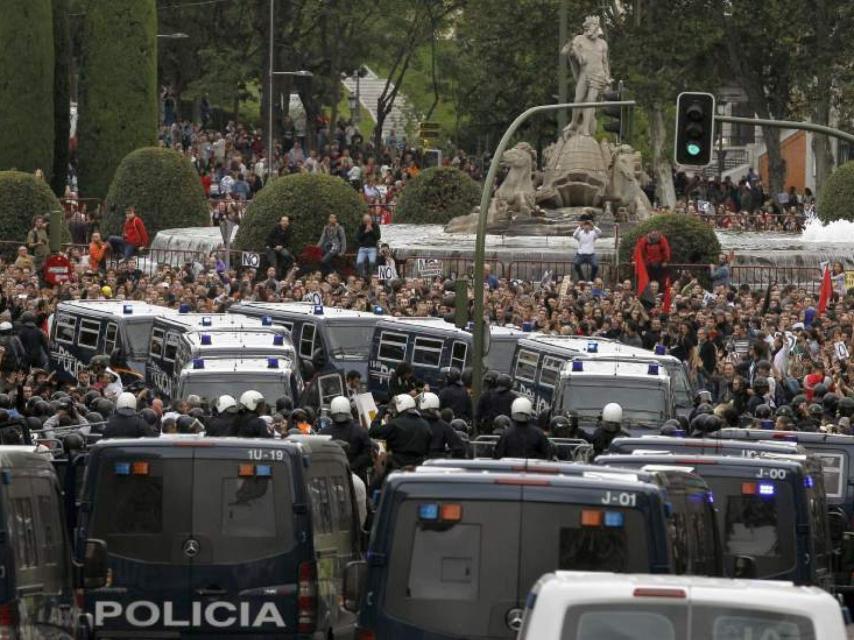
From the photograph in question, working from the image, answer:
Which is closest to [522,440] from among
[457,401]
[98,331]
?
[457,401]

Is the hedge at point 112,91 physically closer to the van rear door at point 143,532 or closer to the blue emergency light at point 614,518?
the van rear door at point 143,532

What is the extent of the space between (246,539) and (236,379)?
38.6ft

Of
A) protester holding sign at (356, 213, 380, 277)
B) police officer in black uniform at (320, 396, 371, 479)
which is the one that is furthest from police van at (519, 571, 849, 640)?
protester holding sign at (356, 213, 380, 277)

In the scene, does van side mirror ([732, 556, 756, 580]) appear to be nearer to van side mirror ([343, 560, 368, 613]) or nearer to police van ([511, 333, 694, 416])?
van side mirror ([343, 560, 368, 613])

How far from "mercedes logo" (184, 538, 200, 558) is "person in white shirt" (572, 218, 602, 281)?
91.8 ft

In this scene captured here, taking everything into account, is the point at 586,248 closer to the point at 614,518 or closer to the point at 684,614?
the point at 614,518

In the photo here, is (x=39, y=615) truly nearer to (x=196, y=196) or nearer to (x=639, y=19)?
(x=196, y=196)

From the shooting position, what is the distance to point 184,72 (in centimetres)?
7981

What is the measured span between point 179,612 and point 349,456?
4785mm

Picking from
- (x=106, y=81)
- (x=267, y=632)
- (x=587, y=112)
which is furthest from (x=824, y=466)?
(x=106, y=81)

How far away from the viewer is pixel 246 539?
14.8 meters

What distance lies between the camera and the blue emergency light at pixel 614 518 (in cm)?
1180

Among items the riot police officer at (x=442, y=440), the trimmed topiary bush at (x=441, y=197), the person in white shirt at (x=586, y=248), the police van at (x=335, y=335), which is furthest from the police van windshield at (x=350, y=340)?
the trimmed topiary bush at (x=441, y=197)

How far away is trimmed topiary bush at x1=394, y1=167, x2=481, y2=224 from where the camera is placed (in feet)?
178
